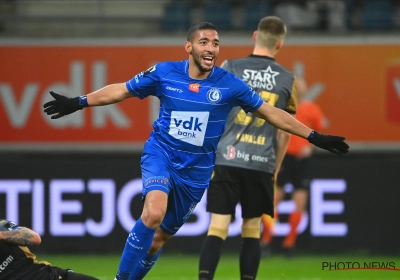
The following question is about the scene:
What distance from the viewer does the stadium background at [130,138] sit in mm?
11281

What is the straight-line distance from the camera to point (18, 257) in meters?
5.57

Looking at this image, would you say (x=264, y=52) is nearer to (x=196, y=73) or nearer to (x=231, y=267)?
(x=196, y=73)

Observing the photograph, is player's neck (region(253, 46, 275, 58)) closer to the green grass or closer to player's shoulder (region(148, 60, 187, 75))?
player's shoulder (region(148, 60, 187, 75))

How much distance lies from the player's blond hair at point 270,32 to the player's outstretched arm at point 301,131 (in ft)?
3.60

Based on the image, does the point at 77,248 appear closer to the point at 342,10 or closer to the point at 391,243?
the point at 391,243

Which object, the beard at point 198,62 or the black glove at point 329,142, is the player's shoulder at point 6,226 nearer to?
the beard at point 198,62

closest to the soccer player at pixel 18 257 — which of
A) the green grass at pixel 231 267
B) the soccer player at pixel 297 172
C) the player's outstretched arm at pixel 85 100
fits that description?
the player's outstretched arm at pixel 85 100

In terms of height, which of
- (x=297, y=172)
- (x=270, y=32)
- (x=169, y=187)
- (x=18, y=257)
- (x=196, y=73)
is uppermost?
(x=270, y=32)

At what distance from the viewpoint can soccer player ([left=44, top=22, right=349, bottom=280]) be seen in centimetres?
623

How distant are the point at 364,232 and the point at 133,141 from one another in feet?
10.8

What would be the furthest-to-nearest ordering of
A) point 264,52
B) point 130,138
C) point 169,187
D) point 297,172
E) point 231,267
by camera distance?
point 130,138, point 297,172, point 231,267, point 264,52, point 169,187

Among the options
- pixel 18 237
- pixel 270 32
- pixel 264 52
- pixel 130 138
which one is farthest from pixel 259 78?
pixel 130 138

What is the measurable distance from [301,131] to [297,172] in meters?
4.69

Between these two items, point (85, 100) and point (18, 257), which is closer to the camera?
point (18, 257)
